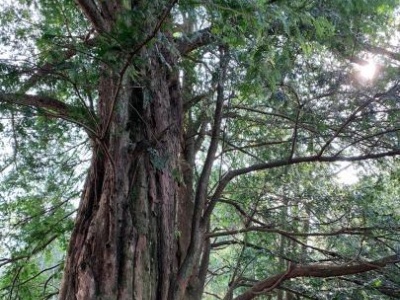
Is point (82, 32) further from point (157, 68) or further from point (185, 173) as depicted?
point (185, 173)

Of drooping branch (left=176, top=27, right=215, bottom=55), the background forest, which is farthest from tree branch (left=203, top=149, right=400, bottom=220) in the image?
drooping branch (left=176, top=27, right=215, bottom=55)

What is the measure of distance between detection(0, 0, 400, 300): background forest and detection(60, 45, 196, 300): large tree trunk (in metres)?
0.03

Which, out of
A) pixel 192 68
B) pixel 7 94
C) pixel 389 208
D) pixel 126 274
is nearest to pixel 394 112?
pixel 389 208

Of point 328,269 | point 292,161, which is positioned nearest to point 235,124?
point 292,161

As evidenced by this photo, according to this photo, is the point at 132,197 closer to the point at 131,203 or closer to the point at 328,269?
the point at 131,203

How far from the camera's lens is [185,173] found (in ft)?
12.5

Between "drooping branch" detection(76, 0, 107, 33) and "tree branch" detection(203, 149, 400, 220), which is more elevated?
"drooping branch" detection(76, 0, 107, 33)

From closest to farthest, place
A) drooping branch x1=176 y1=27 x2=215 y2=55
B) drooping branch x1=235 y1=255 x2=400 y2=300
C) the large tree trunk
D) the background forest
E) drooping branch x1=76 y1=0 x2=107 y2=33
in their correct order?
the background forest < the large tree trunk < drooping branch x1=76 y1=0 x2=107 y2=33 < drooping branch x1=235 y1=255 x2=400 y2=300 < drooping branch x1=176 y1=27 x2=215 y2=55

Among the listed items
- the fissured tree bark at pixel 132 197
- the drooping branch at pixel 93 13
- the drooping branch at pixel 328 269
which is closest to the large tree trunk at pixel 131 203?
the fissured tree bark at pixel 132 197

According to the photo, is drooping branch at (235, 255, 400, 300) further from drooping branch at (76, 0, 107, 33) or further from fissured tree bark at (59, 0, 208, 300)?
drooping branch at (76, 0, 107, 33)

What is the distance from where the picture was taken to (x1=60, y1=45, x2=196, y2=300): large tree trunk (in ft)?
7.90

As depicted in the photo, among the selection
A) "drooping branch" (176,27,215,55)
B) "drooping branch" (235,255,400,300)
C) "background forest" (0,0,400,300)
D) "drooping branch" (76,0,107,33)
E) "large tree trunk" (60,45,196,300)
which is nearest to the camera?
"background forest" (0,0,400,300)

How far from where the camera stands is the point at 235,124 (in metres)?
3.74

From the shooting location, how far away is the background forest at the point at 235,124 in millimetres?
2230
